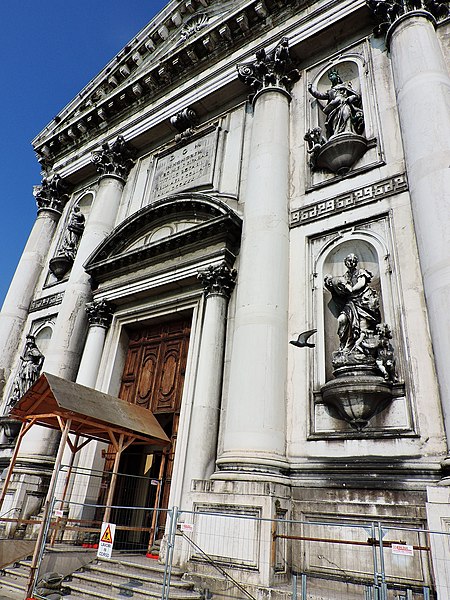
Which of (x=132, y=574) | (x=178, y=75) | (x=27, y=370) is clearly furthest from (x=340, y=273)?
(x=178, y=75)

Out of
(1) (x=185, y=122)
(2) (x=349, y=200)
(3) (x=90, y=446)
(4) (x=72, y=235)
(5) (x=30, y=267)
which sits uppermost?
(1) (x=185, y=122)

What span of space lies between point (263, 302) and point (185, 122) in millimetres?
8737

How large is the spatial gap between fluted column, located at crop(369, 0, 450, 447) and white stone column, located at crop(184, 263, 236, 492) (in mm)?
4371

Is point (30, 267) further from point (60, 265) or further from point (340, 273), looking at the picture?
point (340, 273)

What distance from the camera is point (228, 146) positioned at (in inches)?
512

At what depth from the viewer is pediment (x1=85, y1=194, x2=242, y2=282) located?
10.7 metres

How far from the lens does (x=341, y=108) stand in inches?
405

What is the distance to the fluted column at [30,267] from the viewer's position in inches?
615

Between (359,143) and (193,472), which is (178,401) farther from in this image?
(359,143)

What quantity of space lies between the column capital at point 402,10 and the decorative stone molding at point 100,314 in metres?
10.1

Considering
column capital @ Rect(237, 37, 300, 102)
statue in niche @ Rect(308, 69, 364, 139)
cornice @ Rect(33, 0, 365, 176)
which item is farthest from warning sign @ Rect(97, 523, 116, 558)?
cornice @ Rect(33, 0, 365, 176)

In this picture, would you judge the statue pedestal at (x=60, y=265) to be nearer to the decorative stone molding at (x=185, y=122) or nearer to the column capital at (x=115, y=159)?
the column capital at (x=115, y=159)

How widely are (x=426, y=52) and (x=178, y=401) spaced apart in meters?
9.49

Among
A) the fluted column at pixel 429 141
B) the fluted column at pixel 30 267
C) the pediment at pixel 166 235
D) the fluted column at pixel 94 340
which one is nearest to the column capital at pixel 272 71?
the fluted column at pixel 429 141
